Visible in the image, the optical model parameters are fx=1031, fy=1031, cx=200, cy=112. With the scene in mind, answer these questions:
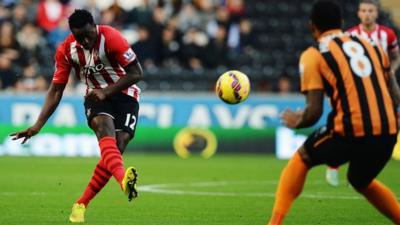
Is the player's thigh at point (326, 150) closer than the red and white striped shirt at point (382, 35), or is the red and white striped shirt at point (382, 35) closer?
the player's thigh at point (326, 150)

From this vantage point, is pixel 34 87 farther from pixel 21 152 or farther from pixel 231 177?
pixel 231 177

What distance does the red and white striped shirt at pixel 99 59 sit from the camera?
9.77 metres

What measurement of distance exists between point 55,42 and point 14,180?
325 inches

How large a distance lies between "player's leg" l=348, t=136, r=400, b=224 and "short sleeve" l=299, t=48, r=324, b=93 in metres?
0.57

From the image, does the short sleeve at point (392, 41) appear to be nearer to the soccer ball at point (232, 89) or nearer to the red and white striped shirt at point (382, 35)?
the red and white striped shirt at point (382, 35)

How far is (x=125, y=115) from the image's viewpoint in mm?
9977

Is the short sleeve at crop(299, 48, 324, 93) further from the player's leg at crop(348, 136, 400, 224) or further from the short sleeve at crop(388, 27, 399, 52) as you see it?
the short sleeve at crop(388, 27, 399, 52)

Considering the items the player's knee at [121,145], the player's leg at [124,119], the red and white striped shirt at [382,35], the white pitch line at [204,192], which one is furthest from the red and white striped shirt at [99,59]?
the red and white striped shirt at [382,35]

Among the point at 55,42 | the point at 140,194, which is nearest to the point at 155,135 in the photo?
the point at 55,42

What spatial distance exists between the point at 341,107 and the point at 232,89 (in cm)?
229

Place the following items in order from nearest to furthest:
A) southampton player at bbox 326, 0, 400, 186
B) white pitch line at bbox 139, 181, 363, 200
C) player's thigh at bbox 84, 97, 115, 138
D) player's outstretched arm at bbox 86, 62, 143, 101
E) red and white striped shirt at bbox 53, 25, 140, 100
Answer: player's outstretched arm at bbox 86, 62, 143, 101 → player's thigh at bbox 84, 97, 115, 138 → red and white striped shirt at bbox 53, 25, 140, 100 → white pitch line at bbox 139, 181, 363, 200 → southampton player at bbox 326, 0, 400, 186

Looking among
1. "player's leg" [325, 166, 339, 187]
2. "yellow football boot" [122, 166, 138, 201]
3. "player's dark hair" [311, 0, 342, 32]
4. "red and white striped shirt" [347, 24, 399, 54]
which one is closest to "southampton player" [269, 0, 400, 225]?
"player's dark hair" [311, 0, 342, 32]

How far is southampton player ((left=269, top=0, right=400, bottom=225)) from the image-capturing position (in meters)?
7.54

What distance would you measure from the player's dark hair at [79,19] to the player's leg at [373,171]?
2963mm
